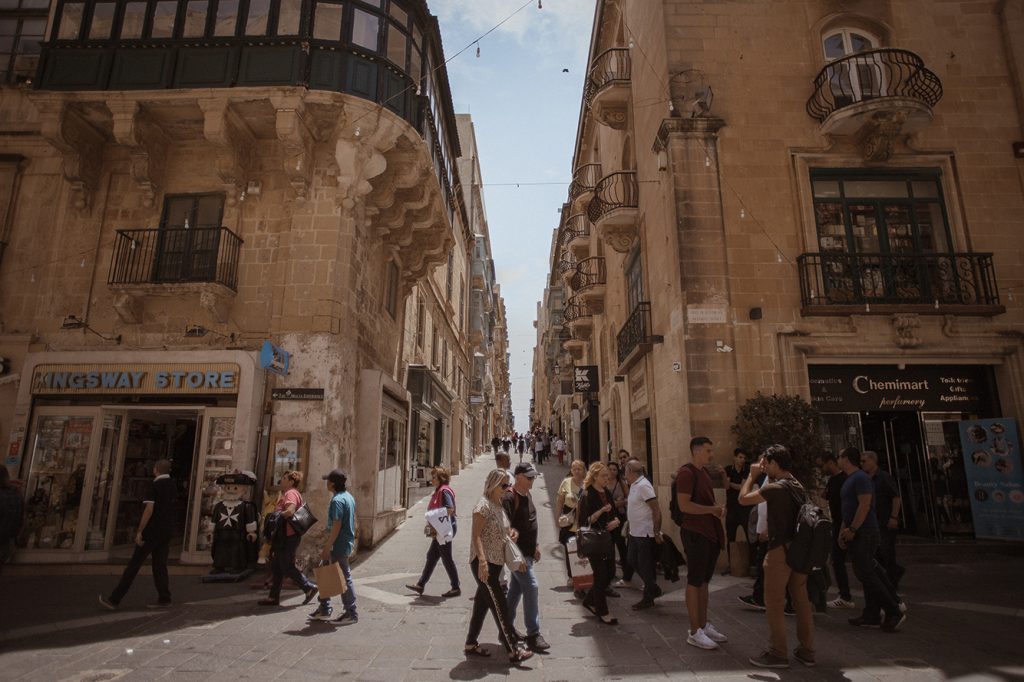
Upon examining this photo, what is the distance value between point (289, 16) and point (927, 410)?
48.8ft

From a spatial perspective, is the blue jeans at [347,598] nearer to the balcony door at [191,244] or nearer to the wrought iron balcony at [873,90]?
the balcony door at [191,244]

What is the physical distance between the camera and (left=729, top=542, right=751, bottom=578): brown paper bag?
8781mm

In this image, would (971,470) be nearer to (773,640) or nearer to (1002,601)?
(1002,601)

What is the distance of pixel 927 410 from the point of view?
34.6ft

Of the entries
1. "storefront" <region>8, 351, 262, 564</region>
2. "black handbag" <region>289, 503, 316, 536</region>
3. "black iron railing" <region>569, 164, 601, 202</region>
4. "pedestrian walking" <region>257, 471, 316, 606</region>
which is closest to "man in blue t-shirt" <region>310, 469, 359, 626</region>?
"pedestrian walking" <region>257, 471, 316, 606</region>

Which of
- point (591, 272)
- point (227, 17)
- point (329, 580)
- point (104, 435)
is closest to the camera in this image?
point (329, 580)

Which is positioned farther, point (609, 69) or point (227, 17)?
point (609, 69)

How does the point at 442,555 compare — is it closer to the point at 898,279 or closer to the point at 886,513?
the point at 886,513

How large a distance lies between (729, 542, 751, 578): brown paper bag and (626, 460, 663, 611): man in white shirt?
2629 mm

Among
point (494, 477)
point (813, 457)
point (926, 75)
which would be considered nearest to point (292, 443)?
point (494, 477)

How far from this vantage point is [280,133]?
993 centimetres

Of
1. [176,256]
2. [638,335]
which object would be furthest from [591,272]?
[176,256]

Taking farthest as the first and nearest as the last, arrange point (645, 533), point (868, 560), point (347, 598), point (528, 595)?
point (645, 533) < point (347, 598) < point (868, 560) < point (528, 595)

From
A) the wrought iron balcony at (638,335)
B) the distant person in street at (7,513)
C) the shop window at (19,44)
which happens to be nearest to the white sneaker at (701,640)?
the wrought iron balcony at (638,335)
